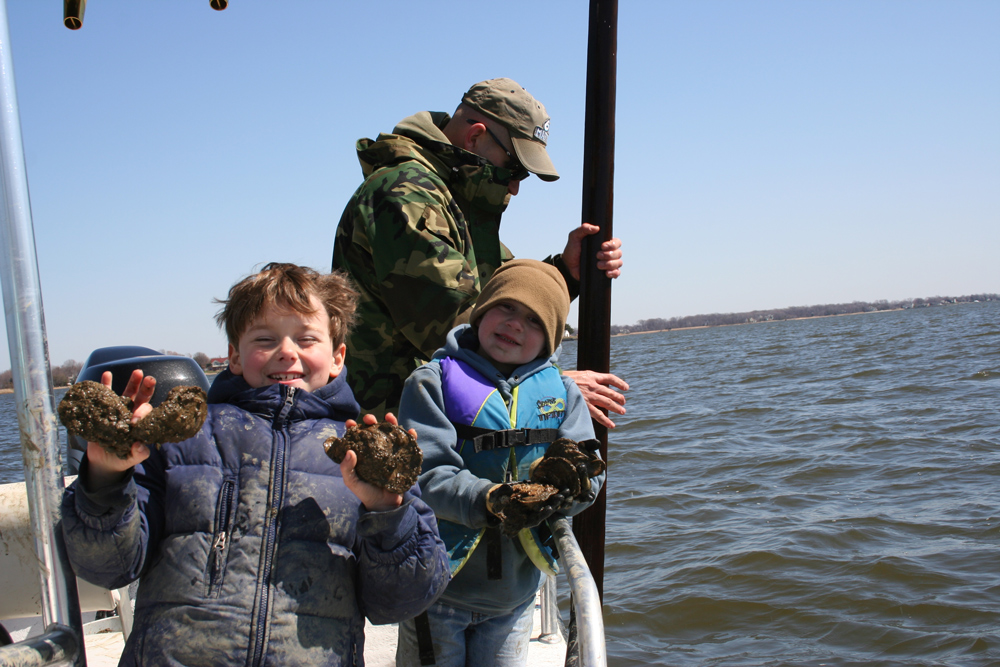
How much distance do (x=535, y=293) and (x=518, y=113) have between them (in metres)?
1.03

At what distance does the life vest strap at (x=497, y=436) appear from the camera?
2.05 meters

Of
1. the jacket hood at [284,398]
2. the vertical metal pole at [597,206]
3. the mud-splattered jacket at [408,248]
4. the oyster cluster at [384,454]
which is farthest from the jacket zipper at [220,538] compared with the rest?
the vertical metal pole at [597,206]

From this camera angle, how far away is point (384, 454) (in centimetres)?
143

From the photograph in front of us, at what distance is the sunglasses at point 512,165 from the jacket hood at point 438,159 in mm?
98

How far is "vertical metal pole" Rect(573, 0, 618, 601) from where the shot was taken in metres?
2.48

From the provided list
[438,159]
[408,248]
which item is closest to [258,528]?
[408,248]

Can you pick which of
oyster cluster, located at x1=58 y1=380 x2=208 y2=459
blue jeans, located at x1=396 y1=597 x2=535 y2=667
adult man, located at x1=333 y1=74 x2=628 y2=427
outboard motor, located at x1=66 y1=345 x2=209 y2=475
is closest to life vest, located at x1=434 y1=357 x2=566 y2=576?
blue jeans, located at x1=396 y1=597 x2=535 y2=667

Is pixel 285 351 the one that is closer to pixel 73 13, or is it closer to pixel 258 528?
pixel 258 528

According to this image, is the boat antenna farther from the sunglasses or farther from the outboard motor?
the outboard motor

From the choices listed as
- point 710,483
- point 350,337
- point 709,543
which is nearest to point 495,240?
point 350,337

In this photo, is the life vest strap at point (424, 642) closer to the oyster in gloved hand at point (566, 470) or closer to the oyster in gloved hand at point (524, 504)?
the oyster in gloved hand at point (524, 504)

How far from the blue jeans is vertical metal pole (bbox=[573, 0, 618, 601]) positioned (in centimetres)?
41

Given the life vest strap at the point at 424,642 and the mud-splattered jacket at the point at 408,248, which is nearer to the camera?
the life vest strap at the point at 424,642

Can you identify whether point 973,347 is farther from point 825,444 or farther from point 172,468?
point 172,468
